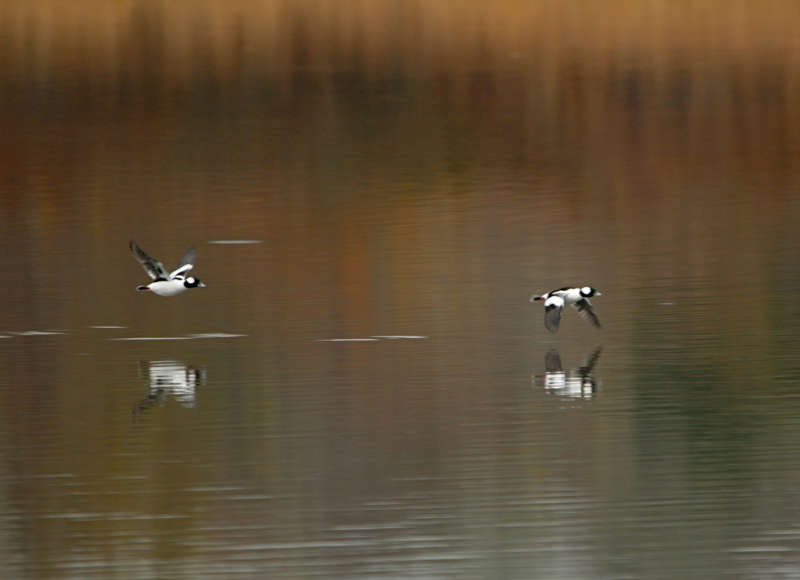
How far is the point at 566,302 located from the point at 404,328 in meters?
1.36

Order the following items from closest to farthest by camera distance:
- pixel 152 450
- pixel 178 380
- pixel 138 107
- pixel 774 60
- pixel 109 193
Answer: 1. pixel 152 450
2. pixel 178 380
3. pixel 109 193
4. pixel 138 107
5. pixel 774 60

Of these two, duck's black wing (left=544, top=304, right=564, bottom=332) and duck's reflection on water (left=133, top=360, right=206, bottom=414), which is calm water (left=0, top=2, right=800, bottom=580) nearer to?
duck's reflection on water (left=133, top=360, right=206, bottom=414)

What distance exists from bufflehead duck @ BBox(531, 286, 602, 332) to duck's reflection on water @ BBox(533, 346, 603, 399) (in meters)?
0.38

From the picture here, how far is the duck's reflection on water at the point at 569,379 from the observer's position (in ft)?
48.2

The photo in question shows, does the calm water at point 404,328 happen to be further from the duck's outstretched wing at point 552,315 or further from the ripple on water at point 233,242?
the duck's outstretched wing at point 552,315

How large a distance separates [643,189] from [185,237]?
6578 millimetres

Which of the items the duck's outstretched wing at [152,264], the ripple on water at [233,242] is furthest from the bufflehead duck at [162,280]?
the ripple on water at [233,242]

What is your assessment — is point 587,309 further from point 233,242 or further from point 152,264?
point 233,242

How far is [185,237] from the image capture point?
2311cm

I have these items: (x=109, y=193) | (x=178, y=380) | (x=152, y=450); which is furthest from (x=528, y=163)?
(x=152, y=450)

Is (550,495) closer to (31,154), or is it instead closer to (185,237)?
(185,237)

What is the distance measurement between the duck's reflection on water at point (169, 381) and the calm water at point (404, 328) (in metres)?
0.05

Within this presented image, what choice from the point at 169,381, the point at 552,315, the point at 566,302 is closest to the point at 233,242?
the point at 566,302

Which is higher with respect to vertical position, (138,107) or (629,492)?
(138,107)
